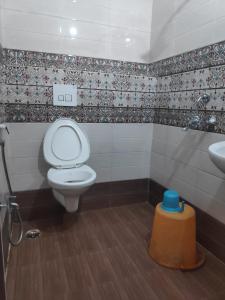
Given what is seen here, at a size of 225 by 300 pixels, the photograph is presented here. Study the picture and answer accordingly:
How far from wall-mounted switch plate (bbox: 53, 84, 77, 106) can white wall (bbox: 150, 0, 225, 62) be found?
844mm

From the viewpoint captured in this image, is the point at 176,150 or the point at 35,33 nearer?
the point at 35,33

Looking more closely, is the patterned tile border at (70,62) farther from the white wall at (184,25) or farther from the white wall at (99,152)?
the white wall at (99,152)

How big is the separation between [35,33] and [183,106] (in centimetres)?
134

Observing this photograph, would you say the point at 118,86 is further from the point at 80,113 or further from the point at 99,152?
the point at 99,152

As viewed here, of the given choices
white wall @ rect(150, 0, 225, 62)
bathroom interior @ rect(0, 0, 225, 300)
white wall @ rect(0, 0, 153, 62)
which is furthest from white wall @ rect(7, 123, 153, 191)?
white wall @ rect(150, 0, 225, 62)

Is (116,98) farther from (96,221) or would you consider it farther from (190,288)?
(190,288)

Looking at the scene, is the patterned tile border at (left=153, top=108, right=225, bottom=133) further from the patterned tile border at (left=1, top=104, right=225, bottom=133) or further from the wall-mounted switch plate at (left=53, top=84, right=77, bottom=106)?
the wall-mounted switch plate at (left=53, top=84, right=77, bottom=106)

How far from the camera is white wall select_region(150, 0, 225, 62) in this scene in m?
1.57

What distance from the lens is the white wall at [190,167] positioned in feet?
5.30

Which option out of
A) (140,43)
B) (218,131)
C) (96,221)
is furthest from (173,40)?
(96,221)

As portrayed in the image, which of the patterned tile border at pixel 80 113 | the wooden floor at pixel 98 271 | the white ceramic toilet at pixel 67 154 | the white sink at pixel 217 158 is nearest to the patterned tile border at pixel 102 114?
the patterned tile border at pixel 80 113

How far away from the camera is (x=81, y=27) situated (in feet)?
6.52

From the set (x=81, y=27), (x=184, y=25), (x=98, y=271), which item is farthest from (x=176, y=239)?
(x=81, y=27)

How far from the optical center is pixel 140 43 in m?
2.22
